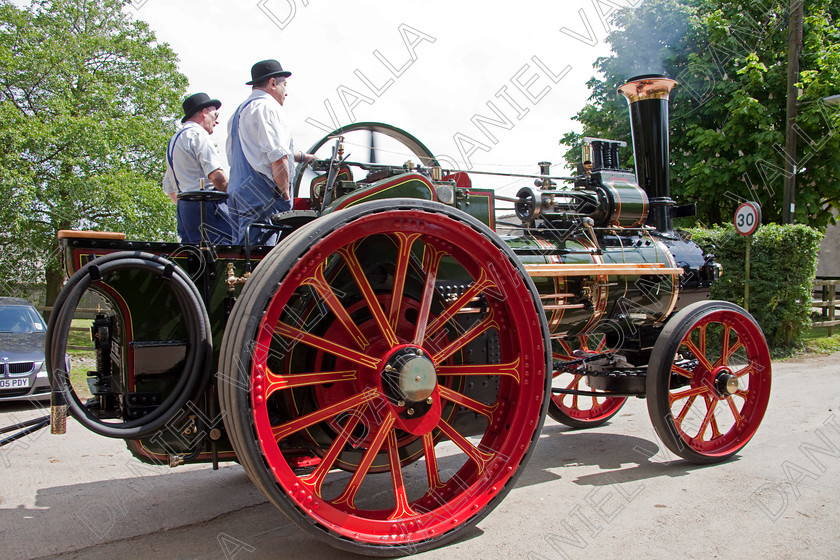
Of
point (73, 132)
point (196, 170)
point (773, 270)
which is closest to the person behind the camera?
point (196, 170)

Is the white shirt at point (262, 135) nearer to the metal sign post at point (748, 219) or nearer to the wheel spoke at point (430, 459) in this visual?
the wheel spoke at point (430, 459)

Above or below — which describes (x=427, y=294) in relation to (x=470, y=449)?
above

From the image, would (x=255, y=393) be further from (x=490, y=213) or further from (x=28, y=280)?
(x=28, y=280)

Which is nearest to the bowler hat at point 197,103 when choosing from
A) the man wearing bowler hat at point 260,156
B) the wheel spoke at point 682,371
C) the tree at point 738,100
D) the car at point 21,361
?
the man wearing bowler hat at point 260,156

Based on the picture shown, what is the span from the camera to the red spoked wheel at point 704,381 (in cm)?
420

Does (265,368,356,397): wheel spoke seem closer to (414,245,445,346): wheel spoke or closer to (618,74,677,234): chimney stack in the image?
(414,245,445,346): wheel spoke

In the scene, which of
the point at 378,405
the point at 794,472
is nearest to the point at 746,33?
the point at 794,472

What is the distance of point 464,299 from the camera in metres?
3.08

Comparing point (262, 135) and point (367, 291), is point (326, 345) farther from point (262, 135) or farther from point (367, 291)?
point (262, 135)

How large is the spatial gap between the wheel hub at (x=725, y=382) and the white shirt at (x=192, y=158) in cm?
364

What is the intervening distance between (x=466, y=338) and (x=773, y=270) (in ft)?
26.9

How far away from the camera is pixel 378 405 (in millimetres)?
2914

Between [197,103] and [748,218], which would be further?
[748,218]

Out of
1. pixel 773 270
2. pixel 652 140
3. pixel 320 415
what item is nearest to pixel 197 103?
pixel 320 415
